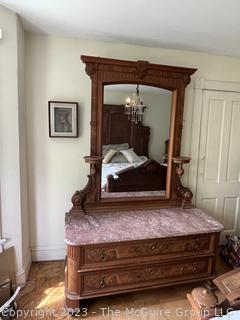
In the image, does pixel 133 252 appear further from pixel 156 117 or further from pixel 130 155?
pixel 156 117

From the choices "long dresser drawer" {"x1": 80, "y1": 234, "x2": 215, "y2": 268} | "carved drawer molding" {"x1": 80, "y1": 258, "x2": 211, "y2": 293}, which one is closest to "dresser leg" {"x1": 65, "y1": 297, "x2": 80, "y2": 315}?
"carved drawer molding" {"x1": 80, "y1": 258, "x2": 211, "y2": 293}

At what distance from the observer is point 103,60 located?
2.00 meters

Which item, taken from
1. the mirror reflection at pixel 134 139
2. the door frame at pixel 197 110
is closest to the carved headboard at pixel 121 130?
the mirror reflection at pixel 134 139

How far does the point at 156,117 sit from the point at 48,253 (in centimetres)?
181

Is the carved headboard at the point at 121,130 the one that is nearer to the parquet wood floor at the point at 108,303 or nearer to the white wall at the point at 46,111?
the white wall at the point at 46,111

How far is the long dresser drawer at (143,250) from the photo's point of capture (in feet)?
5.64

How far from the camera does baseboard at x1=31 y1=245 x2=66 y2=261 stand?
234cm

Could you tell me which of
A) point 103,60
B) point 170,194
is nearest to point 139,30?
point 103,60

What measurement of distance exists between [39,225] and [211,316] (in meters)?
1.83

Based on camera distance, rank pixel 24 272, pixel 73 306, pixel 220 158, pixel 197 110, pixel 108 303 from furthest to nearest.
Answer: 1. pixel 220 158
2. pixel 197 110
3. pixel 24 272
4. pixel 108 303
5. pixel 73 306

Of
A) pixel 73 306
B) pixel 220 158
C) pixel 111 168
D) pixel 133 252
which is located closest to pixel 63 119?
pixel 111 168

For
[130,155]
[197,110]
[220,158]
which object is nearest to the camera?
[130,155]

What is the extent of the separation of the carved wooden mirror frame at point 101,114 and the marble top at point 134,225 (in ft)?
0.38

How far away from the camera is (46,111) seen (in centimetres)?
216
